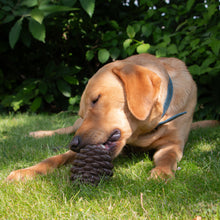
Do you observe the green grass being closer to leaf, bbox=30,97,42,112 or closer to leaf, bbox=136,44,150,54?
leaf, bbox=136,44,150,54

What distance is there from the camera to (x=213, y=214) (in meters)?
1.25

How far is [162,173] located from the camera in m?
1.77

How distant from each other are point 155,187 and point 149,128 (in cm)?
72

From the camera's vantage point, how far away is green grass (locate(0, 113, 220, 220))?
1337 millimetres

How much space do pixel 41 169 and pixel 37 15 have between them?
237 cm

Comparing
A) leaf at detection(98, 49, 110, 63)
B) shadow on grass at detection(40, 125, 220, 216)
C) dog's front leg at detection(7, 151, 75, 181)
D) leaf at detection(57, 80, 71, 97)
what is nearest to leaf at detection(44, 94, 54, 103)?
leaf at detection(57, 80, 71, 97)

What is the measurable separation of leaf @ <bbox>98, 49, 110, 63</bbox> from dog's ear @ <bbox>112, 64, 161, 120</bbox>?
210 centimetres

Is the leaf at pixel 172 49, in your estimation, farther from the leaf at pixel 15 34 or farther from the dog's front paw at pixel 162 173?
the dog's front paw at pixel 162 173

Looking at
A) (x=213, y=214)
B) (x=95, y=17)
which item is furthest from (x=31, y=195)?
(x=95, y=17)

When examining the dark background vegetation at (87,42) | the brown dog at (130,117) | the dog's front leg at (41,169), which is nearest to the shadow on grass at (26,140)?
the dog's front leg at (41,169)

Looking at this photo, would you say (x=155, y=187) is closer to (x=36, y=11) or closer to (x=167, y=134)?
(x=167, y=134)

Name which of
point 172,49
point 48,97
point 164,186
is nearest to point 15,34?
point 48,97

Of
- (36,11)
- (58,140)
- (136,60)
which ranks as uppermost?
(36,11)

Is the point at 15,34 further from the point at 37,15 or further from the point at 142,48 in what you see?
the point at 142,48
